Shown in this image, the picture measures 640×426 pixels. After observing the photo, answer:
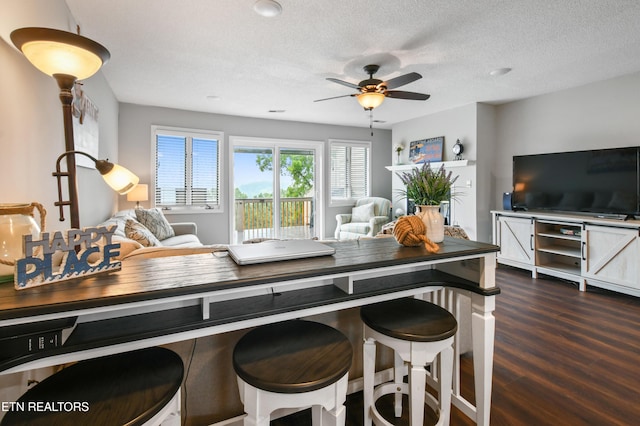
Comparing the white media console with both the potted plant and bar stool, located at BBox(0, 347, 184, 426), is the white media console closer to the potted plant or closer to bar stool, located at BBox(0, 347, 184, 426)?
the potted plant

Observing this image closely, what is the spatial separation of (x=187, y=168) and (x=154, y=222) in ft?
5.04

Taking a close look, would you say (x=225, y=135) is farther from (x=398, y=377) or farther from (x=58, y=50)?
(x=398, y=377)

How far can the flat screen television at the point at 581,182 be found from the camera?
3439 millimetres

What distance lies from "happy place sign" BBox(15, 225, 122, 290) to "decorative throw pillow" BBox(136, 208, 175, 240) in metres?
3.24

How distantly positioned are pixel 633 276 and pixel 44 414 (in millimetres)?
4669

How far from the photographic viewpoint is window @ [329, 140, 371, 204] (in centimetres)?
660

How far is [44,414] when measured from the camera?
749 mm

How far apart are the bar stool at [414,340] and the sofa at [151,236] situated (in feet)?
3.20

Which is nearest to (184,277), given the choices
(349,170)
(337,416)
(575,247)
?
(337,416)

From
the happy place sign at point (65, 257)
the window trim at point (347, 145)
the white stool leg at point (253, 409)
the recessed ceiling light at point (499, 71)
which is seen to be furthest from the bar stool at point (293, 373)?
the window trim at point (347, 145)

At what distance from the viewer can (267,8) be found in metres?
2.20

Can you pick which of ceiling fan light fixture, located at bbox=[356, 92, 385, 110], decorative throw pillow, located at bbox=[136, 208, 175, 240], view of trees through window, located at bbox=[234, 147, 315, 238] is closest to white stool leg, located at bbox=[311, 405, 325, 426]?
ceiling fan light fixture, located at bbox=[356, 92, 385, 110]

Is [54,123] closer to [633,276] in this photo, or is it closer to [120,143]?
[120,143]

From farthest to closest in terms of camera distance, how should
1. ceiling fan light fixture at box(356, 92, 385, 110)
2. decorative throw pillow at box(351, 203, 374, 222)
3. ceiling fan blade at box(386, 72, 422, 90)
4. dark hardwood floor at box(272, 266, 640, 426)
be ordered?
decorative throw pillow at box(351, 203, 374, 222)
ceiling fan light fixture at box(356, 92, 385, 110)
ceiling fan blade at box(386, 72, 422, 90)
dark hardwood floor at box(272, 266, 640, 426)
